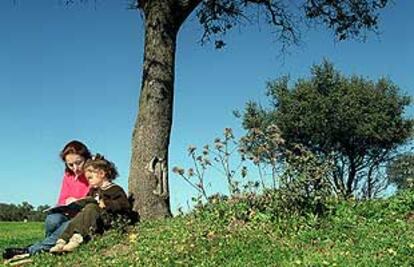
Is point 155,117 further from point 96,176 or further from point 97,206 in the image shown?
point 97,206

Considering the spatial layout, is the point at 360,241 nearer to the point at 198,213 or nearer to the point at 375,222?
the point at 375,222

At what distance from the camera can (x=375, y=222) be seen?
416 inches

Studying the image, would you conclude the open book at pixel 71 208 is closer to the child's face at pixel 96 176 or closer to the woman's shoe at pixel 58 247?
the child's face at pixel 96 176

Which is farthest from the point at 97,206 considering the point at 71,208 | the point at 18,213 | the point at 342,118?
the point at 18,213

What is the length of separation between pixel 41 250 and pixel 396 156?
27.7 m

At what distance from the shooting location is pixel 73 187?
1274cm

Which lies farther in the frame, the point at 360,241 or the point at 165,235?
the point at 165,235

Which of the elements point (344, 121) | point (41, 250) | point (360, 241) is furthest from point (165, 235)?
point (344, 121)

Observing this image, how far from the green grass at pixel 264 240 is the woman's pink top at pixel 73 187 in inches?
48.2

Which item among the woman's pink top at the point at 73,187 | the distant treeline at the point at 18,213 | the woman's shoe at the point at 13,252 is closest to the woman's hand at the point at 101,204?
the woman's pink top at the point at 73,187

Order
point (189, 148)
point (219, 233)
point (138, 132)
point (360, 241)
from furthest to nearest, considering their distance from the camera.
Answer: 1. point (138, 132)
2. point (189, 148)
3. point (219, 233)
4. point (360, 241)

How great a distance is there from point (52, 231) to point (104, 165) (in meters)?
1.27

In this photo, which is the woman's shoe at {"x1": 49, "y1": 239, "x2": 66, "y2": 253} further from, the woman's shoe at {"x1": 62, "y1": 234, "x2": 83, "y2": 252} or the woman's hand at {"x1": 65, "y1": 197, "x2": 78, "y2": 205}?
the woman's hand at {"x1": 65, "y1": 197, "x2": 78, "y2": 205}

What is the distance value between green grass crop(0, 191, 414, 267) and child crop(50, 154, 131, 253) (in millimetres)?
226
